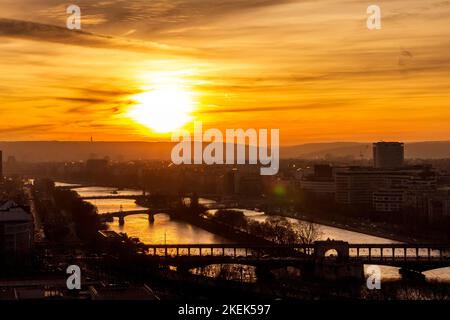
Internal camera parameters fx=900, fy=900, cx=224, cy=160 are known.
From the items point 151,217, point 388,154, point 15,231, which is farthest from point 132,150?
point 15,231

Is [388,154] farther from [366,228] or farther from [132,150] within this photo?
[132,150]

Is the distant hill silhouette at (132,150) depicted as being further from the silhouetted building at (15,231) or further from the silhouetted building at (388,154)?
the silhouetted building at (15,231)

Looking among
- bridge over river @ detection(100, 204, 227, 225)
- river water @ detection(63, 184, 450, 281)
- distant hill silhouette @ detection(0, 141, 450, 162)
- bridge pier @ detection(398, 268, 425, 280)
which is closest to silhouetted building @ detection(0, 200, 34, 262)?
river water @ detection(63, 184, 450, 281)

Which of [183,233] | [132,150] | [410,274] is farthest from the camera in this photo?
[132,150]

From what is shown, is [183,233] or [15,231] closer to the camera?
[15,231]

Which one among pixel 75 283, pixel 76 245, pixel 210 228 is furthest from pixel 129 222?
pixel 75 283

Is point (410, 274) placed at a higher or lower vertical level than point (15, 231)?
lower
